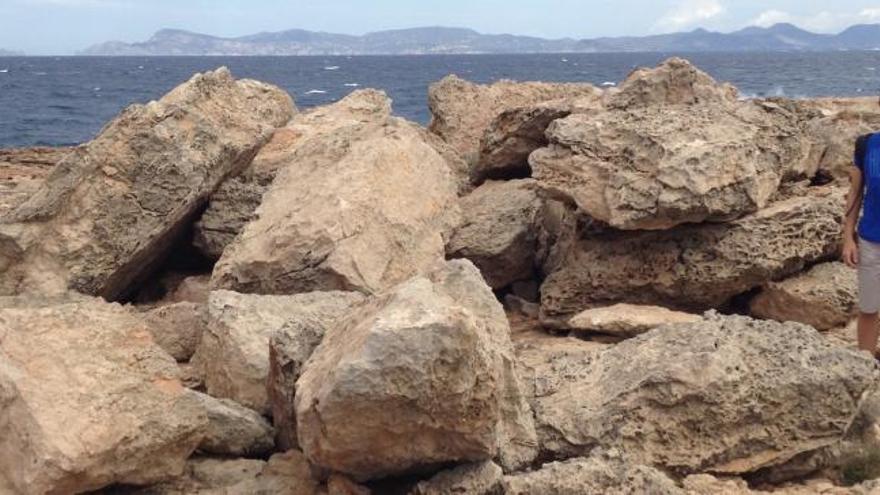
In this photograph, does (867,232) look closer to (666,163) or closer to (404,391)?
(666,163)

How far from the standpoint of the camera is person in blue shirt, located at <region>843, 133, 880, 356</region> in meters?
6.86

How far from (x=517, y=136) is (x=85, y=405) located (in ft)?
17.2

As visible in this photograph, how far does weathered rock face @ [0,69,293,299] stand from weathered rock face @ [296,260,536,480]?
3.58m

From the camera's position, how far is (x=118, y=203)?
26.3 feet

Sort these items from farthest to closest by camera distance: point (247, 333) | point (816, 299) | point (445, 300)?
point (816, 299) < point (247, 333) < point (445, 300)

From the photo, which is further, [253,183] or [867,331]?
[253,183]

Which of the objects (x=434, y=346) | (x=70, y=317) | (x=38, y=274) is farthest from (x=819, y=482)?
(x=38, y=274)

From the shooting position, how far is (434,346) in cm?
432

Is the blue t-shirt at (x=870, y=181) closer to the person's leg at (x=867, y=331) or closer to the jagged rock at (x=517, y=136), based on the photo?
the person's leg at (x=867, y=331)

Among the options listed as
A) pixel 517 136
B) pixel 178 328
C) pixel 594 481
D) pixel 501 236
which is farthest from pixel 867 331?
pixel 178 328

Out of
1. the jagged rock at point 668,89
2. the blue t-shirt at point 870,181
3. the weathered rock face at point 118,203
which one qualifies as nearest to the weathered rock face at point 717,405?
the blue t-shirt at point 870,181

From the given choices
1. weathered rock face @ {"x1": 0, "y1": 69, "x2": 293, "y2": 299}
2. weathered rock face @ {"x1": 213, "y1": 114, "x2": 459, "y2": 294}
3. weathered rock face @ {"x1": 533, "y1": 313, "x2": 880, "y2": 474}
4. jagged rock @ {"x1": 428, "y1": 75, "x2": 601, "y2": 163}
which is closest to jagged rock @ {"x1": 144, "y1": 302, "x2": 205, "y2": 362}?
weathered rock face @ {"x1": 213, "y1": 114, "x2": 459, "y2": 294}

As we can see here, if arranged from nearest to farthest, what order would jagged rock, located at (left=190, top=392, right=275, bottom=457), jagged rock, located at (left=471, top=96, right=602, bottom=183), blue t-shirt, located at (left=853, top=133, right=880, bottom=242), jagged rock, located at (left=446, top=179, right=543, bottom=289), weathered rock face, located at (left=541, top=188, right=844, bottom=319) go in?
jagged rock, located at (left=190, top=392, right=275, bottom=457), blue t-shirt, located at (left=853, top=133, right=880, bottom=242), weathered rock face, located at (left=541, top=188, right=844, bottom=319), jagged rock, located at (left=446, top=179, right=543, bottom=289), jagged rock, located at (left=471, top=96, right=602, bottom=183)

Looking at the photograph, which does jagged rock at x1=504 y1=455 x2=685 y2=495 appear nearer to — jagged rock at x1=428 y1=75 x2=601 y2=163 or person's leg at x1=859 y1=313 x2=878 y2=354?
person's leg at x1=859 y1=313 x2=878 y2=354
